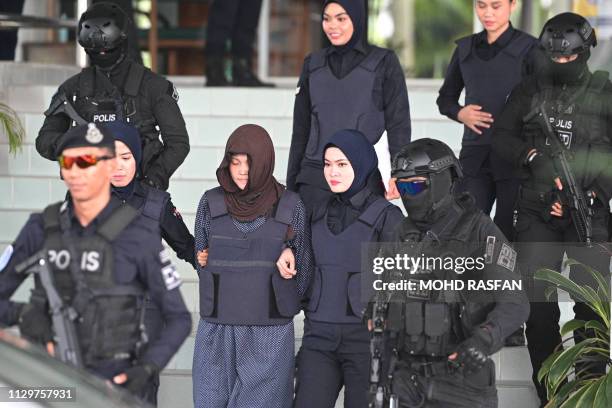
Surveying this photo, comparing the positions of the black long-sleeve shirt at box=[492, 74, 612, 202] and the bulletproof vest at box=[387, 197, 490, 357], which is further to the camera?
the black long-sleeve shirt at box=[492, 74, 612, 202]

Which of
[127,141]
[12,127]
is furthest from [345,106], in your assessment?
[12,127]

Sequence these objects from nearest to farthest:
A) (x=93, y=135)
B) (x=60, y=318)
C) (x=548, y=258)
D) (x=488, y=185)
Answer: (x=60, y=318) → (x=93, y=135) → (x=548, y=258) → (x=488, y=185)

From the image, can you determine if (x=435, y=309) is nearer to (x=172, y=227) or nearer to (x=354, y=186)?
(x=354, y=186)

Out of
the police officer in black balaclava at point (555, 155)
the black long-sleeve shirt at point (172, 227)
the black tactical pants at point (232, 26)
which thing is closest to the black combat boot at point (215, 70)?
the black tactical pants at point (232, 26)

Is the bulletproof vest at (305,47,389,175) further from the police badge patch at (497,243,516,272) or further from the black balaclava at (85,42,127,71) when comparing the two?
the police badge patch at (497,243,516,272)

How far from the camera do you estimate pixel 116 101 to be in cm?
567

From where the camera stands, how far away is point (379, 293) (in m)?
4.71

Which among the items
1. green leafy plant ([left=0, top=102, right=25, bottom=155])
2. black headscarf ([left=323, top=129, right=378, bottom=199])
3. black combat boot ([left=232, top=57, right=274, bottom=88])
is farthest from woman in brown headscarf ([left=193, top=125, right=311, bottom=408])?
black combat boot ([left=232, top=57, right=274, bottom=88])

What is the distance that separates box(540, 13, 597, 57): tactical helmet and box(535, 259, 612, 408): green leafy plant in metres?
0.90

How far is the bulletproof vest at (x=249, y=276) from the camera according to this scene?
514 centimetres

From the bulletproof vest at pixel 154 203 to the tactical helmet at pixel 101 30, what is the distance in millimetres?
804

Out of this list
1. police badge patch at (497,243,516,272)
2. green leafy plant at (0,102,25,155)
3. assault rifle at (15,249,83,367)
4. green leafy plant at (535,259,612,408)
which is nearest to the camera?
assault rifle at (15,249,83,367)

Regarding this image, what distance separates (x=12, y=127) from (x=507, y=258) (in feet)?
13.8

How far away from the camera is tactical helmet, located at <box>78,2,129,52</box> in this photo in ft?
18.5
